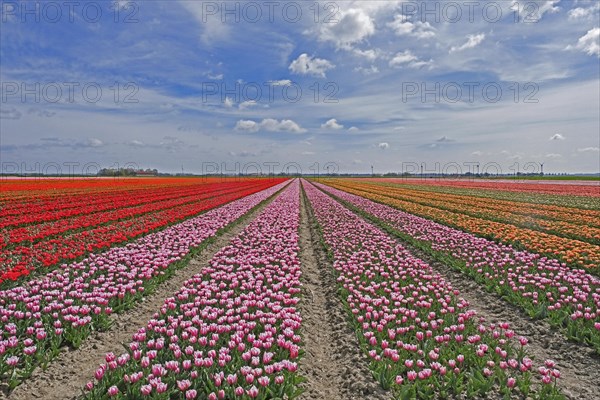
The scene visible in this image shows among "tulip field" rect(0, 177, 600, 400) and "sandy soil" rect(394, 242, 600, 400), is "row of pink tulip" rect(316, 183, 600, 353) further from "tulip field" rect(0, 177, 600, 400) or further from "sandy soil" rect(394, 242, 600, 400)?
"sandy soil" rect(394, 242, 600, 400)

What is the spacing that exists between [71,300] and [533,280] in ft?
29.3

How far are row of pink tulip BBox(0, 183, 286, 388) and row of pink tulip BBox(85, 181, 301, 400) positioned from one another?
98cm

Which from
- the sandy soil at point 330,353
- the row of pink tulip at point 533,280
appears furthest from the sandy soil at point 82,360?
the row of pink tulip at point 533,280

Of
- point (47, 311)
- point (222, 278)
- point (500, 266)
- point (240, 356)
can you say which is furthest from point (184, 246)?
point (500, 266)

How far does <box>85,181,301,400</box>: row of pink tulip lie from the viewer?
13.2 ft

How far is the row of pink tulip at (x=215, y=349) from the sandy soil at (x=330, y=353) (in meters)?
0.38

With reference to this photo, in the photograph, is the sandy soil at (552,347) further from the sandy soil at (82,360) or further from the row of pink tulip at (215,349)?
the sandy soil at (82,360)

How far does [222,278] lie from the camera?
8.21 meters

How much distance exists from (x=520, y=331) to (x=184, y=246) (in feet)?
30.8

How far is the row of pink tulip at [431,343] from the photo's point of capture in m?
4.26

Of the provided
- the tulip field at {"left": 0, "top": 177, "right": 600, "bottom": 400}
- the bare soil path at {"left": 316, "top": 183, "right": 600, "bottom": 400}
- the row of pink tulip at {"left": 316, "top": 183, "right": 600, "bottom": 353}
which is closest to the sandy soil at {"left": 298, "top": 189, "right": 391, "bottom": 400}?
the tulip field at {"left": 0, "top": 177, "right": 600, "bottom": 400}

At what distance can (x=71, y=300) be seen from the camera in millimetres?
6305

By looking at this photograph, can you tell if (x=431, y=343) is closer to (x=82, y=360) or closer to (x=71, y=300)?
(x=82, y=360)

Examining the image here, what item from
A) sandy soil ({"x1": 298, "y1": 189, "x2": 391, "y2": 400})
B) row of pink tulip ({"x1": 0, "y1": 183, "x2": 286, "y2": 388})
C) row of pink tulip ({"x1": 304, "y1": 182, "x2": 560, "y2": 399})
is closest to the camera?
row of pink tulip ({"x1": 304, "y1": 182, "x2": 560, "y2": 399})
